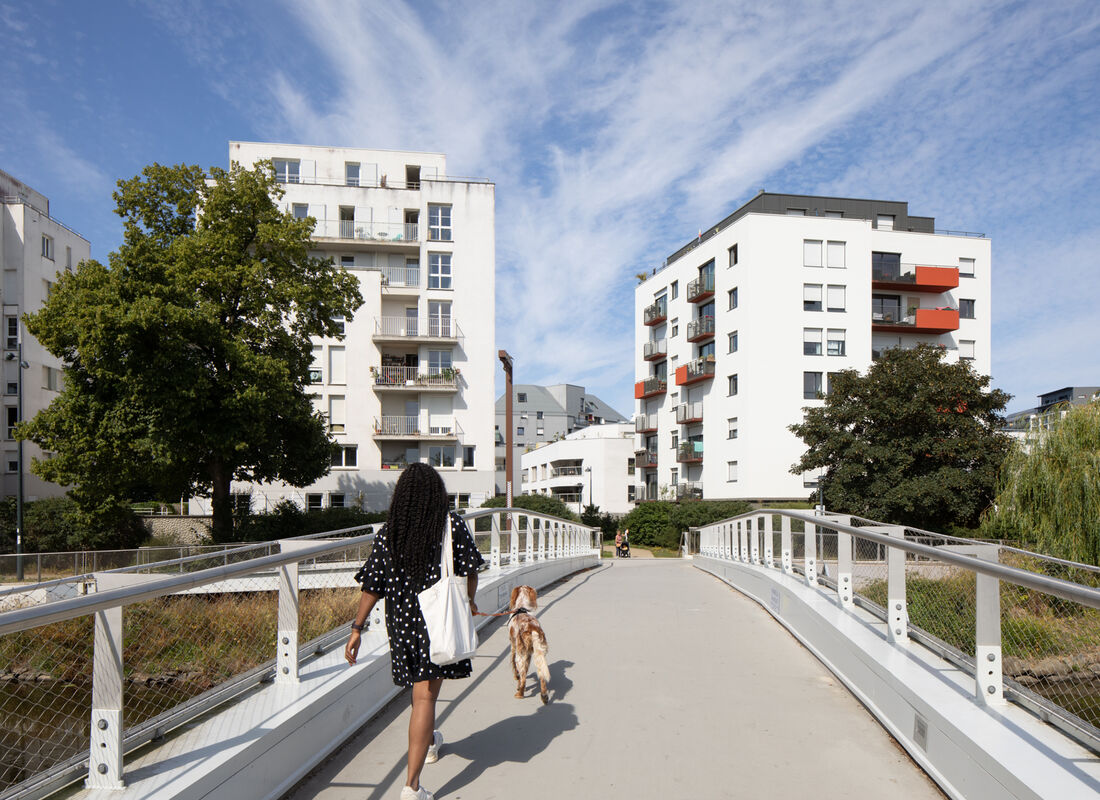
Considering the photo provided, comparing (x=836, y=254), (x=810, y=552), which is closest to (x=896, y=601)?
(x=810, y=552)

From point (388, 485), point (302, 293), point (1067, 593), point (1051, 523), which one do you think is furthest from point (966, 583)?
point (388, 485)

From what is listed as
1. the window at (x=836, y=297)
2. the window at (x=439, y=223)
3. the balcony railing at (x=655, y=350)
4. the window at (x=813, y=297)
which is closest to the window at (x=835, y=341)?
the window at (x=836, y=297)

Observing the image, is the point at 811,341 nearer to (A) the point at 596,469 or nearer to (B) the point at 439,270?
(B) the point at 439,270

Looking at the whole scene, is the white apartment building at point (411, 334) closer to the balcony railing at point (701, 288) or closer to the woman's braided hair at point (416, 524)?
the balcony railing at point (701, 288)

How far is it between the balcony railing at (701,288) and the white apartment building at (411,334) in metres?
13.5

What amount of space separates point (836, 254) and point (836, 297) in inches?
93.5

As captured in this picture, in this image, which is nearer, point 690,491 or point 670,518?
point 670,518

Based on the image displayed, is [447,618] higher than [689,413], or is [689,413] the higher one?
[689,413]

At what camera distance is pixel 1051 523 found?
16.8 m

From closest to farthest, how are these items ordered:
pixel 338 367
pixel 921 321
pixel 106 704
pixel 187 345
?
pixel 106 704, pixel 187 345, pixel 338 367, pixel 921 321

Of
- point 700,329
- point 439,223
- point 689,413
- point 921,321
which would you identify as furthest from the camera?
point 689,413

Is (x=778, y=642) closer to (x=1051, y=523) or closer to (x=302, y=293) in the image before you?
(x=1051, y=523)

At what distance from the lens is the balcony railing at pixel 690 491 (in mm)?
48750

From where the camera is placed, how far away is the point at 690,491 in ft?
162
